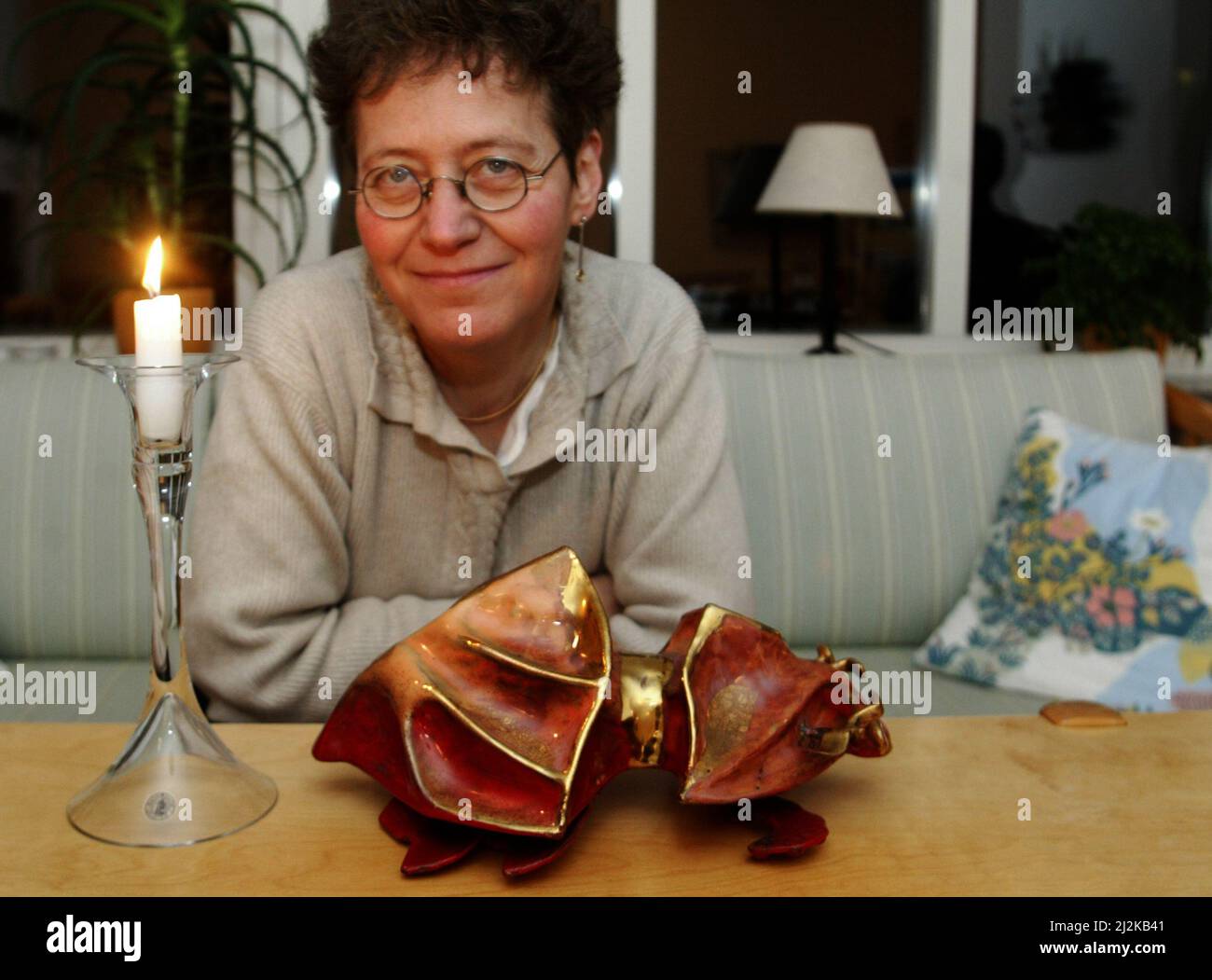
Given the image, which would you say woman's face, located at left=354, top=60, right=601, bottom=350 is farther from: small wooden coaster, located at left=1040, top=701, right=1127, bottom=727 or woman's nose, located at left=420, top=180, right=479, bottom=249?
small wooden coaster, located at left=1040, top=701, right=1127, bottom=727

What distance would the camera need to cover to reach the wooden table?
26.7 inches

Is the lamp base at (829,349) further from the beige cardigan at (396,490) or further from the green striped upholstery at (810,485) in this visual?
the beige cardigan at (396,490)

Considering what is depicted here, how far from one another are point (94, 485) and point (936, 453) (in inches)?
48.0

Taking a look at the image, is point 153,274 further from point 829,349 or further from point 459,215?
point 829,349

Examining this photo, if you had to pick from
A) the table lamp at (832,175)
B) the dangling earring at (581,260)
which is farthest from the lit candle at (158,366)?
the table lamp at (832,175)

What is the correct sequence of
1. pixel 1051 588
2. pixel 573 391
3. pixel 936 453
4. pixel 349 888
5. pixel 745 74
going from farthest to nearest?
pixel 745 74, pixel 936 453, pixel 1051 588, pixel 573 391, pixel 349 888

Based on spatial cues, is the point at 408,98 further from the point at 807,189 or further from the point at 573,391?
the point at 807,189

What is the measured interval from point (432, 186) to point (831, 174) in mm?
1359

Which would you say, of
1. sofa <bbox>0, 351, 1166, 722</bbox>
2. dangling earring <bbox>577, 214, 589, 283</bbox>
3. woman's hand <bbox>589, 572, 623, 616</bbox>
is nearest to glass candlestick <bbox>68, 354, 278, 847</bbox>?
woman's hand <bbox>589, 572, 623, 616</bbox>

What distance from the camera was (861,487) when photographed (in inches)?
75.3

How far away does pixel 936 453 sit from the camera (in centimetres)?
193

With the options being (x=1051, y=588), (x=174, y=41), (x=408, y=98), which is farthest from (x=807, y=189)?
(x=408, y=98)

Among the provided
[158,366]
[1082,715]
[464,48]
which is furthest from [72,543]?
[1082,715]

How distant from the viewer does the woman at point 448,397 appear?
3.87 ft
